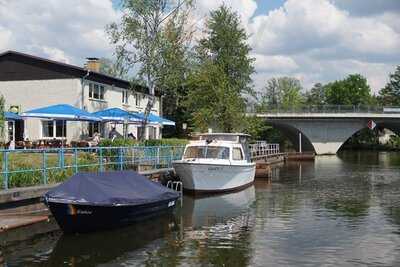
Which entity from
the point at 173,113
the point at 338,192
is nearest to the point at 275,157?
the point at 173,113

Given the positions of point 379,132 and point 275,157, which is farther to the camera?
point 379,132

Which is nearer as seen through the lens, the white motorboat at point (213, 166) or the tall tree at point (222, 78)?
the white motorboat at point (213, 166)

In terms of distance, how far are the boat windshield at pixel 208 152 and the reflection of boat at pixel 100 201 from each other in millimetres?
8763

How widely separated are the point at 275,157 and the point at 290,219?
118 ft

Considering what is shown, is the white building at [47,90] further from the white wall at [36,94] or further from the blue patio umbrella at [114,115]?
the blue patio umbrella at [114,115]

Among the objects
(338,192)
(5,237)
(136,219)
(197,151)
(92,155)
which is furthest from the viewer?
(338,192)

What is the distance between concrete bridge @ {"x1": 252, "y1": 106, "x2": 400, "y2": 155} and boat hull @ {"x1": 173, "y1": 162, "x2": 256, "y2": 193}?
144 feet

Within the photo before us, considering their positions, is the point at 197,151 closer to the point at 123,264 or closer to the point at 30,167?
the point at 30,167

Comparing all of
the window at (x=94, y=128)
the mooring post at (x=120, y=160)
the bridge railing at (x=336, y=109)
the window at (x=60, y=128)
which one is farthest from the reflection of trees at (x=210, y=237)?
the bridge railing at (x=336, y=109)

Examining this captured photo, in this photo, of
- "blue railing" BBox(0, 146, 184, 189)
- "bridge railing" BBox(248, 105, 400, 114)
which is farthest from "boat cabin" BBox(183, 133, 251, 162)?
"bridge railing" BBox(248, 105, 400, 114)

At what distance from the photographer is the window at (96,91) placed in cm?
3978

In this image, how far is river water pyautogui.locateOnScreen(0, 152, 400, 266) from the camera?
14.2m

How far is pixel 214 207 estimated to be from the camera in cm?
2398

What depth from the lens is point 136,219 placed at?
18359 millimetres
